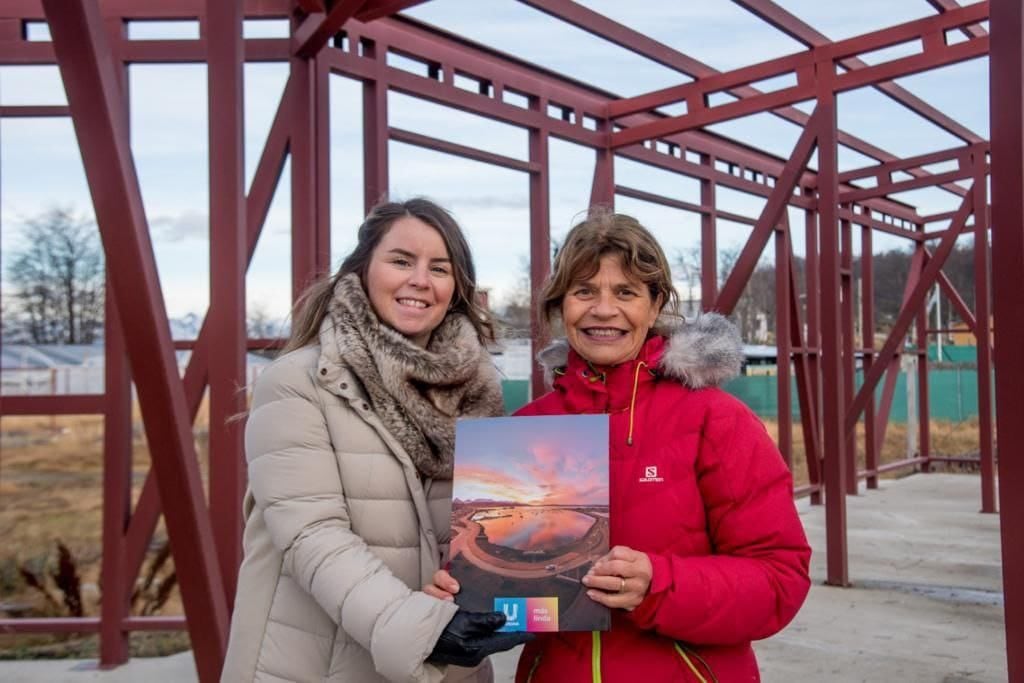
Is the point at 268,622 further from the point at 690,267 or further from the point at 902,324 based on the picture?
the point at 690,267

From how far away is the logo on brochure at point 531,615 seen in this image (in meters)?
1.73

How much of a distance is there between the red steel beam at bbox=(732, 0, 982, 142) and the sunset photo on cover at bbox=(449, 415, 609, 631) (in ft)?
14.1

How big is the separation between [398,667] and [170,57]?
4.19 m

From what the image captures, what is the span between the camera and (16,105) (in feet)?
16.9

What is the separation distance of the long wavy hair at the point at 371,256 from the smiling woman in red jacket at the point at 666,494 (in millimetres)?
292

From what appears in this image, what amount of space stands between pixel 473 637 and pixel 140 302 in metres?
1.80

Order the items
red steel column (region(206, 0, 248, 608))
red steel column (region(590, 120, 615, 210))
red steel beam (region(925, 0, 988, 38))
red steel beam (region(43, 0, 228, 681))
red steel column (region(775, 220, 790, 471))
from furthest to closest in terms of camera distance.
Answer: red steel column (region(775, 220, 790, 471)) → red steel column (region(590, 120, 615, 210)) → red steel beam (region(925, 0, 988, 38)) → red steel column (region(206, 0, 248, 608)) → red steel beam (region(43, 0, 228, 681))

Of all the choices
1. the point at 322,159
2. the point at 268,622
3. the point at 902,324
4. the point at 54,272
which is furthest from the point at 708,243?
the point at 268,622

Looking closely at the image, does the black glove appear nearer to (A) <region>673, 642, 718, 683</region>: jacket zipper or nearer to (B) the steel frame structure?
(A) <region>673, 642, 718, 683</region>: jacket zipper

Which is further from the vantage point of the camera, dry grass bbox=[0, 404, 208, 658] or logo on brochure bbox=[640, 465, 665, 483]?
dry grass bbox=[0, 404, 208, 658]

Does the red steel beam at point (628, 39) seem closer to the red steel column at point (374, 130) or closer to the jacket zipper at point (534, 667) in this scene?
the red steel column at point (374, 130)

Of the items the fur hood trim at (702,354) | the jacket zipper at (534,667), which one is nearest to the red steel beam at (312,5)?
the fur hood trim at (702,354)

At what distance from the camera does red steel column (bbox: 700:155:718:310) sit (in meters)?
8.78

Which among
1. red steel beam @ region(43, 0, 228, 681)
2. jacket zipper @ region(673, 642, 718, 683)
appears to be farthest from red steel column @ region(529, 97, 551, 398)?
jacket zipper @ region(673, 642, 718, 683)
